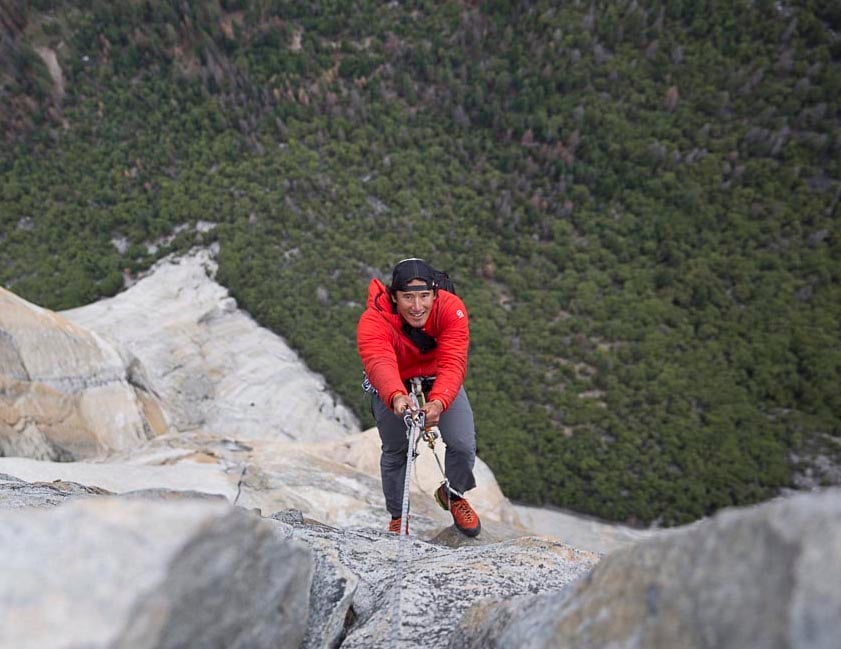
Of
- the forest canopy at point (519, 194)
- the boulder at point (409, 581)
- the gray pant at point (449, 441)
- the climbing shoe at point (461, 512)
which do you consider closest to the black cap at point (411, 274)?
the gray pant at point (449, 441)

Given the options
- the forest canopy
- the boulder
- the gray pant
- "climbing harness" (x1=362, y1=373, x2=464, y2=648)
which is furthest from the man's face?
the forest canopy

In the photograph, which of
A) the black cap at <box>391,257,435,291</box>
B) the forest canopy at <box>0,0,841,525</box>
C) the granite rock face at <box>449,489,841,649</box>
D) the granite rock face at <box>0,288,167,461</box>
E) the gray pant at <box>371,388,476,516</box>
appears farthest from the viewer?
the forest canopy at <box>0,0,841,525</box>

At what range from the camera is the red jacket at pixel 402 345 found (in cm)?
395

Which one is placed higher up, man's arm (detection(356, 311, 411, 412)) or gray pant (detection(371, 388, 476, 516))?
man's arm (detection(356, 311, 411, 412))

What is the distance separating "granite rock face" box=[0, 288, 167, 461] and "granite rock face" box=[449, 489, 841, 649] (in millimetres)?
9074

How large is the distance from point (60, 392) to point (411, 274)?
841 centimetres

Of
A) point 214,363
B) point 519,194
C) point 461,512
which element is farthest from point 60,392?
point 519,194

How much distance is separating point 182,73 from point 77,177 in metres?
9.85

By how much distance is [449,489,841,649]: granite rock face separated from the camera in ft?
3.58

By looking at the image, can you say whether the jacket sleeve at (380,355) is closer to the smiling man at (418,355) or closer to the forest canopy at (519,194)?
the smiling man at (418,355)

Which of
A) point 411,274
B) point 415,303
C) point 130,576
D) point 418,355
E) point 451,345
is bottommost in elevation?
point 418,355

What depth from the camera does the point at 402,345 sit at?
4277 millimetres

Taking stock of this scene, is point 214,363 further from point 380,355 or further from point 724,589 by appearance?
point 724,589

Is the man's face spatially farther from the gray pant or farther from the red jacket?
the gray pant
